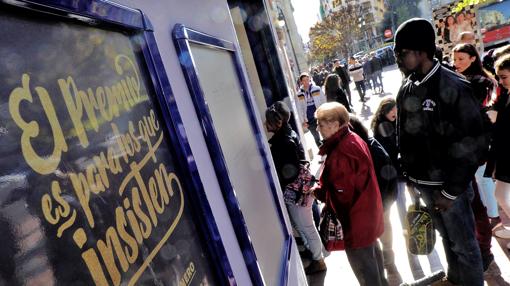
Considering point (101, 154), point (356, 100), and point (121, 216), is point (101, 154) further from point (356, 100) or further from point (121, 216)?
point (356, 100)

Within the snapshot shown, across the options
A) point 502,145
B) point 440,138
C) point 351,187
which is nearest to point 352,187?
point 351,187

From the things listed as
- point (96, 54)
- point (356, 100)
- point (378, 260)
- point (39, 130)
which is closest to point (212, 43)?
point (96, 54)

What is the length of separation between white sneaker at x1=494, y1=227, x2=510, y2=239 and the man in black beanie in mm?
1102

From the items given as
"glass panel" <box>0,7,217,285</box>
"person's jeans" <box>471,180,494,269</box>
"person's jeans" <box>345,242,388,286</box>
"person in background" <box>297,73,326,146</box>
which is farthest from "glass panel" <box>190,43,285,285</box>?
"person in background" <box>297,73,326,146</box>

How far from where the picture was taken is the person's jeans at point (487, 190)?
3.87 m

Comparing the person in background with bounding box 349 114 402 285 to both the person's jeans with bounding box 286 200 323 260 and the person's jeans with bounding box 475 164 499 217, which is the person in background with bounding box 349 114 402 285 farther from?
the person's jeans with bounding box 475 164 499 217

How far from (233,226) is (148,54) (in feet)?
2.83

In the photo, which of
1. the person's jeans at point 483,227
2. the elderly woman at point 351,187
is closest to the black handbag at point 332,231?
the elderly woman at point 351,187

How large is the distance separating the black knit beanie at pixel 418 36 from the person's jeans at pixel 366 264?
4.85 ft

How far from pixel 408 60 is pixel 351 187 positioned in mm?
994

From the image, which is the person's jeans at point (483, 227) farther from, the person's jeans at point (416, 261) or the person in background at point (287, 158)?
the person in background at point (287, 158)

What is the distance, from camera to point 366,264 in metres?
2.88

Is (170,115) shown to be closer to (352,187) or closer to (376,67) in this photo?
(352,187)

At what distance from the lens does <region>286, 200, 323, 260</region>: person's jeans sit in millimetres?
3748
